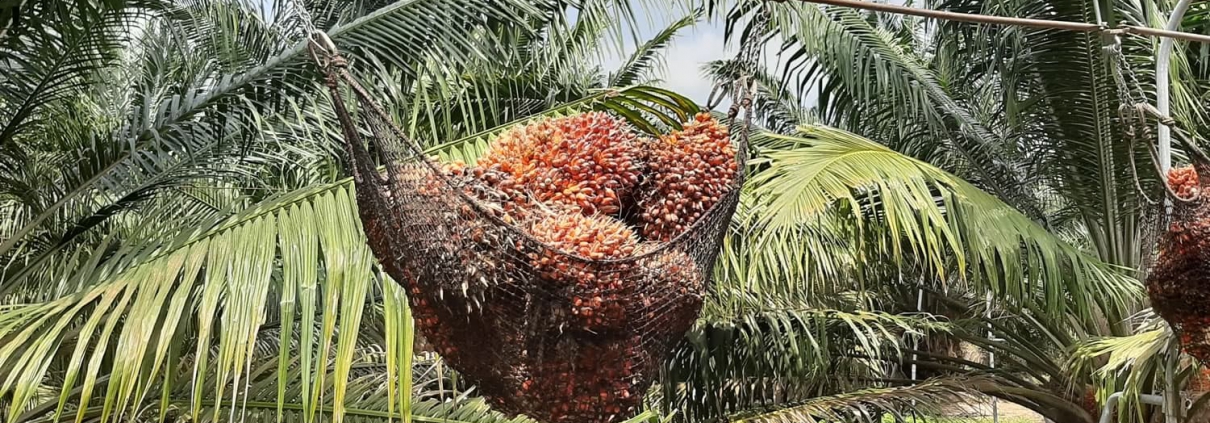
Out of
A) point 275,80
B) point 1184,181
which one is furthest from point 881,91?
point 275,80

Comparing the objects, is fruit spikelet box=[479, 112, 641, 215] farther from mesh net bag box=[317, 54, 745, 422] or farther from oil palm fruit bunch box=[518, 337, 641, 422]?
oil palm fruit bunch box=[518, 337, 641, 422]

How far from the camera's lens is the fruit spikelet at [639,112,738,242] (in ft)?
3.97

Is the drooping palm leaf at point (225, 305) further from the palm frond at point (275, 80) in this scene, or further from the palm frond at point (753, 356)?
the palm frond at point (753, 356)

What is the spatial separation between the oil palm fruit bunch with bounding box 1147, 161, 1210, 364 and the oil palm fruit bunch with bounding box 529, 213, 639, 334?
1197 mm

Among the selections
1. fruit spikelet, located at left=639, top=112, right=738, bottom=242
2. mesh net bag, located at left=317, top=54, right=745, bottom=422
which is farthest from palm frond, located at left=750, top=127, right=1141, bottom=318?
mesh net bag, located at left=317, top=54, right=745, bottom=422

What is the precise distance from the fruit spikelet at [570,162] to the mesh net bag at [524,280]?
0.06 feet

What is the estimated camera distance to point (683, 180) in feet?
3.98

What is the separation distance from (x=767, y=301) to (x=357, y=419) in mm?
1610

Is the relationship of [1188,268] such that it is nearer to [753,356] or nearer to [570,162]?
[570,162]

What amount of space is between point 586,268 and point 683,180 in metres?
0.24

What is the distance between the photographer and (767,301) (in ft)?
10.5

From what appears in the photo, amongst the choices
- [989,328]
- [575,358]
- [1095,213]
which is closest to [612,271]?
[575,358]

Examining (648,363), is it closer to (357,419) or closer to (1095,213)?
(357,419)

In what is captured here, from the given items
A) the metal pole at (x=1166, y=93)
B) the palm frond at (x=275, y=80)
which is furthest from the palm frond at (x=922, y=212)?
the palm frond at (x=275, y=80)
